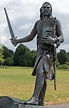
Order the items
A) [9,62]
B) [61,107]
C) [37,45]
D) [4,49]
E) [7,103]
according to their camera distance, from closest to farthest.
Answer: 1. [7,103]
2. [37,45]
3. [61,107]
4. [9,62]
5. [4,49]

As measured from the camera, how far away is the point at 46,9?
325 inches

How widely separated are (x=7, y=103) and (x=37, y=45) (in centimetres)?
156

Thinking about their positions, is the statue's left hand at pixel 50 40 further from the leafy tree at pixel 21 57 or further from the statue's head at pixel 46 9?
the leafy tree at pixel 21 57

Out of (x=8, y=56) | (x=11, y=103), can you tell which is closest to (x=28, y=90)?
(x=11, y=103)

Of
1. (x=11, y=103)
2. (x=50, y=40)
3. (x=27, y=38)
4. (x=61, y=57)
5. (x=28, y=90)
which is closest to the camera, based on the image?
(x=11, y=103)

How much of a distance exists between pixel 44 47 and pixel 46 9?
0.89m

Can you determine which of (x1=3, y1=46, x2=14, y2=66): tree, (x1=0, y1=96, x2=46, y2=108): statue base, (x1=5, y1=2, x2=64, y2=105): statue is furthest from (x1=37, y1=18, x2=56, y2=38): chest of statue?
(x1=3, y1=46, x2=14, y2=66): tree

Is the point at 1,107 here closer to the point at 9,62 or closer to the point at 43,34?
the point at 43,34

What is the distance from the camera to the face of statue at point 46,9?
8258 mm

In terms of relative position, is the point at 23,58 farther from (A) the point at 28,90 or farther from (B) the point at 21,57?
(A) the point at 28,90

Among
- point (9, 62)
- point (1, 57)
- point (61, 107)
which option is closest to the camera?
point (61, 107)

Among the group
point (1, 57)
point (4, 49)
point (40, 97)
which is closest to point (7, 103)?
point (40, 97)

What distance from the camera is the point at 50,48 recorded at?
8203 millimetres

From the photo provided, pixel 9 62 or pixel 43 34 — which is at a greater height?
pixel 43 34
